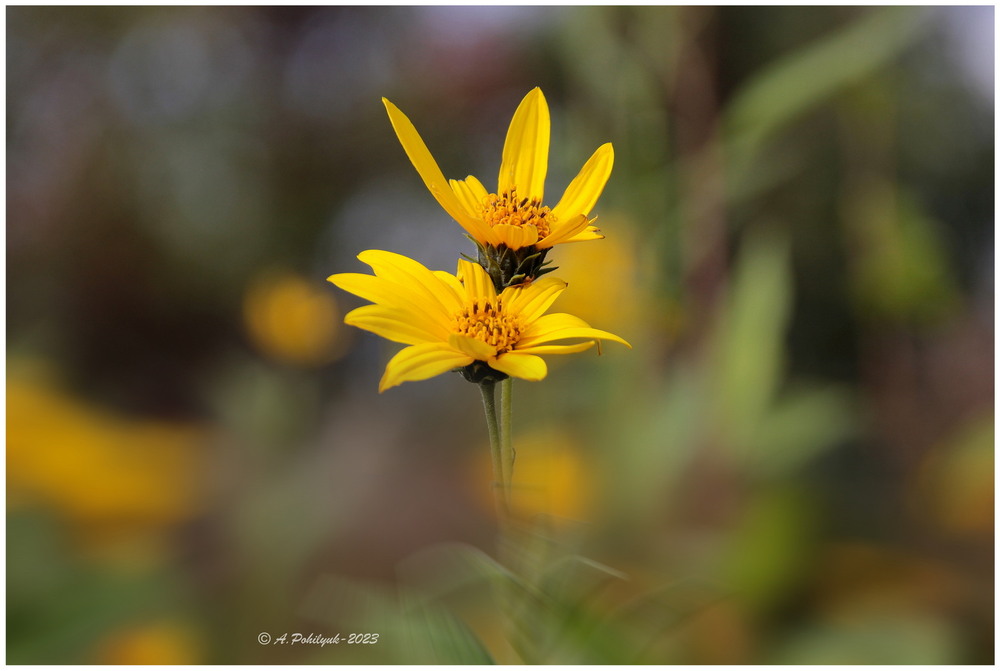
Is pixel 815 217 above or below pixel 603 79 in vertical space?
below

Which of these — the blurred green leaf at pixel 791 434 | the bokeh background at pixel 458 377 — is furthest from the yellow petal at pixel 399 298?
the blurred green leaf at pixel 791 434

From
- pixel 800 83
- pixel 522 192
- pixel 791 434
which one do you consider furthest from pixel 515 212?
pixel 791 434

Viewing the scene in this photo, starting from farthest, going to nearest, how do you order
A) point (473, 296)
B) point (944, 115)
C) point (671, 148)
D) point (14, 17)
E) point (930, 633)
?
point (14, 17) < point (944, 115) < point (671, 148) < point (930, 633) < point (473, 296)

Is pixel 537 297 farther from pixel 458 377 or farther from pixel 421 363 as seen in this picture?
pixel 458 377

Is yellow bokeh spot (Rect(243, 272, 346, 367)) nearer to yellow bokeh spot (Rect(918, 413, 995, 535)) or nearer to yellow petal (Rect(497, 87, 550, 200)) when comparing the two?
yellow petal (Rect(497, 87, 550, 200))

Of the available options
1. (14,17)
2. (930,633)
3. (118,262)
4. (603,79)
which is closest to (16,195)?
(118,262)

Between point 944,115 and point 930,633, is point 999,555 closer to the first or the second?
point 930,633

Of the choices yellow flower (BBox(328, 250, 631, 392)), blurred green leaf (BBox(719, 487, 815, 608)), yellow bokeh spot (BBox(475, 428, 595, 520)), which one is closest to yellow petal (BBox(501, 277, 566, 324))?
yellow flower (BBox(328, 250, 631, 392))

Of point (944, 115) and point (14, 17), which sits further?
point (14, 17)
